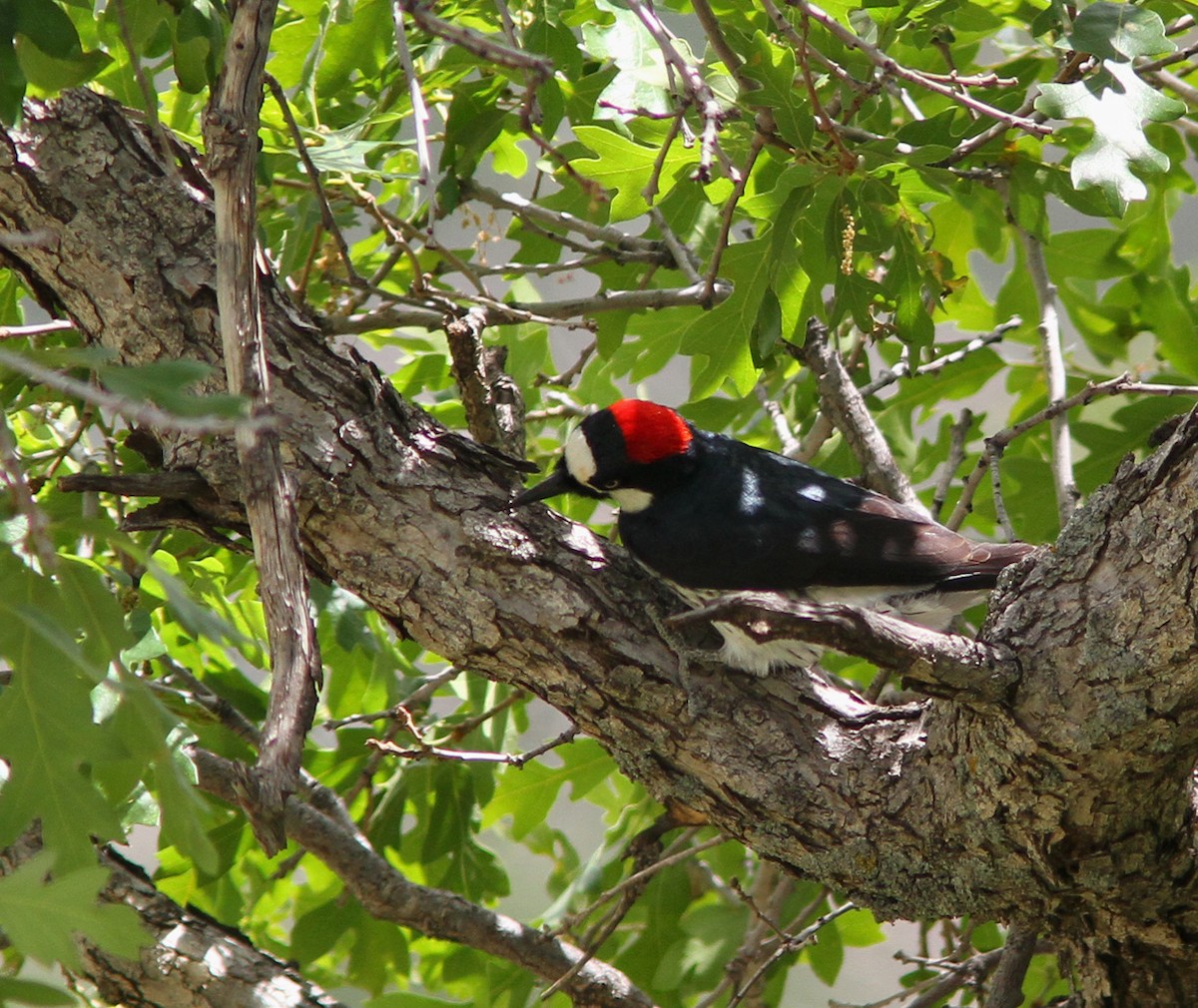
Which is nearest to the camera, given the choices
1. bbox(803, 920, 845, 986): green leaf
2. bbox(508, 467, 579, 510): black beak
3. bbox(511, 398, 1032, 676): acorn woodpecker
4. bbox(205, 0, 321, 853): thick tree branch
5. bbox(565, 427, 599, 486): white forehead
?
bbox(205, 0, 321, 853): thick tree branch

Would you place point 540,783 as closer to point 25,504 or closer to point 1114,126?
point 1114,126

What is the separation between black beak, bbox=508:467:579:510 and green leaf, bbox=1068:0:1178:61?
4.16 feet

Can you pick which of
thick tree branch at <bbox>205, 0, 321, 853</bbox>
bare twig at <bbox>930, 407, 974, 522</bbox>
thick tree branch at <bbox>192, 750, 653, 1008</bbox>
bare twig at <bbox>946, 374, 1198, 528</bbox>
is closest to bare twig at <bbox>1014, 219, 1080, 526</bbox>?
bare twig at <bbox>946, 374, 1198, 528</bbox>

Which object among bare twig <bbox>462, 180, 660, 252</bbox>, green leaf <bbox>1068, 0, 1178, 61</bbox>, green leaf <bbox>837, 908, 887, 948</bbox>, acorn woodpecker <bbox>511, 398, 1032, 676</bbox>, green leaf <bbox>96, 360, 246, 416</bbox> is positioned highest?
bare twig <bbox>462, 180, 660, 252</bbox>

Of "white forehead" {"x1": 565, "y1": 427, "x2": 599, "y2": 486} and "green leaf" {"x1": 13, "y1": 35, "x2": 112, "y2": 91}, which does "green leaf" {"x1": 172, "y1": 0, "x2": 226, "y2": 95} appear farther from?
"white forehead" {"x1": 565, "y1": 427, "x2": 599, "y2": 486}

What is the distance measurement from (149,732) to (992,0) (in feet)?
8.23

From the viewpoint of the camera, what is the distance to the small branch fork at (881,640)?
67.1 inches

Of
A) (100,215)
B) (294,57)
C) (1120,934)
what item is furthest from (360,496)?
(1120,934)

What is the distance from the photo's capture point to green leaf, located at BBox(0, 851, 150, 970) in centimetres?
126

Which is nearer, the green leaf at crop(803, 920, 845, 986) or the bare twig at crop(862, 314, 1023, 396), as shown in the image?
the bare twig at crop(862, 314, 1023, 396)

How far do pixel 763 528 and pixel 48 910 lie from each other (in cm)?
179

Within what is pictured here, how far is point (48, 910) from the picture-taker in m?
1.30

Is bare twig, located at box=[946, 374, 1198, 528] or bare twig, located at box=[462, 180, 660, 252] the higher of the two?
bare twig, located at box=[462, 180, 660, 252]

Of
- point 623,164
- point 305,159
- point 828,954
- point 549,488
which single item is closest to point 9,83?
point 305,159
